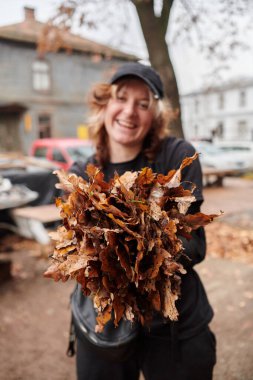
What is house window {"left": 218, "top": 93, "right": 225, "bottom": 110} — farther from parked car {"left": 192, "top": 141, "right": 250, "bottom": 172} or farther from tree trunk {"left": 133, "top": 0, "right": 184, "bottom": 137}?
tree trunk {"left": 133, "top": 0, "right": 184, "bottom": 137}

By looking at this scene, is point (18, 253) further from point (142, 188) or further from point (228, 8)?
point (228, 8)

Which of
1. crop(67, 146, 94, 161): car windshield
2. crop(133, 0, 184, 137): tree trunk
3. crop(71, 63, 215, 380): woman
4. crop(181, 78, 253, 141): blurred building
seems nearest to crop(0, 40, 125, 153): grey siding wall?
crop(67, 146, 94, 161): car windshield

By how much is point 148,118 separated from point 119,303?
0.99 metres

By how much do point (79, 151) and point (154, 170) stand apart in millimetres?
8749

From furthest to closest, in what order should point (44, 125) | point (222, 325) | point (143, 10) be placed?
point (44, 125)
point (143, 10)
point (222, 325)

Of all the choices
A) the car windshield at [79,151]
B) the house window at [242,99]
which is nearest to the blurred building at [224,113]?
the house window at [242,99]

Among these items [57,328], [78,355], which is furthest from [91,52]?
[78,355]

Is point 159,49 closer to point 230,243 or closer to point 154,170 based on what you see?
point 230,243

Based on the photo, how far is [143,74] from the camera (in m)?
1.75

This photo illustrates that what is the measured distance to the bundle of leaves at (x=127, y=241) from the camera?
114cm

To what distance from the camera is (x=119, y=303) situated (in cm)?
119

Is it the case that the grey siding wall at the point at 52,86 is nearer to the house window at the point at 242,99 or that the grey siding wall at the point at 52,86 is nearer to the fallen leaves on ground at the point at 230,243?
the fallen leaves on ground at the point at 230,243

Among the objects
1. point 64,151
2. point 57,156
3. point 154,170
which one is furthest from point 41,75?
point 154,170

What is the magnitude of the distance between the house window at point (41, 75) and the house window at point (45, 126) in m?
1.74
